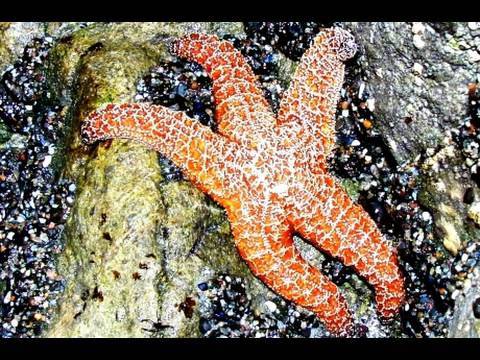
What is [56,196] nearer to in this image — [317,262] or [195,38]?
[195,38]

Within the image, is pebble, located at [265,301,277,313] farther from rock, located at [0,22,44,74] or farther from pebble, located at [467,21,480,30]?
rock, located at [0,22,44,74]

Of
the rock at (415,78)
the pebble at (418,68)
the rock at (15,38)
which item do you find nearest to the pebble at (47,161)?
the rock at (15,38)

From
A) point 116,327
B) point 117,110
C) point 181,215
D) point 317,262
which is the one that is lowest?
point 116,327

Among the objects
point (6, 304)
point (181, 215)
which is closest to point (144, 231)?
point (181, 215)

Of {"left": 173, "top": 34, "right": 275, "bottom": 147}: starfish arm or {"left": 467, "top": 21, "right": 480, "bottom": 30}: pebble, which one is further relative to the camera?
{"left": 173, "top": 34, "right": 275, "bottom": 147}: starfish arm

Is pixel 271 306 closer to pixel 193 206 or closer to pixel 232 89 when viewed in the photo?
pixel 193 206

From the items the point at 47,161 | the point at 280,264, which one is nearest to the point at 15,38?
the point at 47,161

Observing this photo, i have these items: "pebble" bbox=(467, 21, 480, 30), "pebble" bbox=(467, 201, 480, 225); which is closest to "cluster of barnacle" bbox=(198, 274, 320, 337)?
"pebble" bbox=(467, 201, 480, 225)
